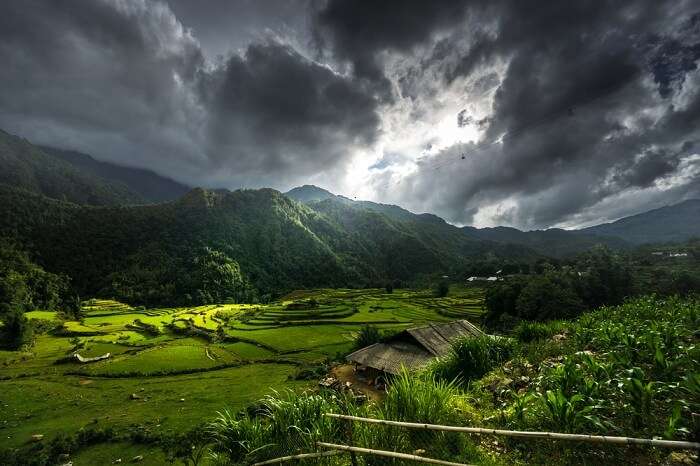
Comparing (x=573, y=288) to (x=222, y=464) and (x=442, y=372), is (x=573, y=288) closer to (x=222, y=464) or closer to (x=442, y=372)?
(x=442, y=372)

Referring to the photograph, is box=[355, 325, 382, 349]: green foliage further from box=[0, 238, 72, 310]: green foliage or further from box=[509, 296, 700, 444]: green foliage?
box=[0, 238, 72, 310]: green foliage

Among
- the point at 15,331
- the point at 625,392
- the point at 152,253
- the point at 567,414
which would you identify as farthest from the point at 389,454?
the point at 152,253

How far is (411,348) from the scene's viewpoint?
26.4m

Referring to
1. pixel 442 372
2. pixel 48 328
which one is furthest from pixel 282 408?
pixel 48 328

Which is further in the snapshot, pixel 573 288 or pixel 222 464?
pixel 573 288

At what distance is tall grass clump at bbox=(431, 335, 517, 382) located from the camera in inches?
440

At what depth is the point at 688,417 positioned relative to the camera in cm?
513

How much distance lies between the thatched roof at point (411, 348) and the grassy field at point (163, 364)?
449 inches

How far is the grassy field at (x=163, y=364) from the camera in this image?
2908 centimetres

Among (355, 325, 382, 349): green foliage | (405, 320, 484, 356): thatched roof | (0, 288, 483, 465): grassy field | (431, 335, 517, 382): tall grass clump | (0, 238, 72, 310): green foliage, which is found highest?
(0, 238, 72, 310): green foliage

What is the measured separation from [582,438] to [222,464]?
682 centimetres

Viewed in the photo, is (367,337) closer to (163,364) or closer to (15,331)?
(163,364)

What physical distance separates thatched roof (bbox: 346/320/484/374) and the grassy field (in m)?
11.4

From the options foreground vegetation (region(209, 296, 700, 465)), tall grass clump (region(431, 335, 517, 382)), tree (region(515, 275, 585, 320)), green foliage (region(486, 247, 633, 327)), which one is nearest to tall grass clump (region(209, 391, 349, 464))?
foreground vegetation (region(209, 296, 700, 465))
